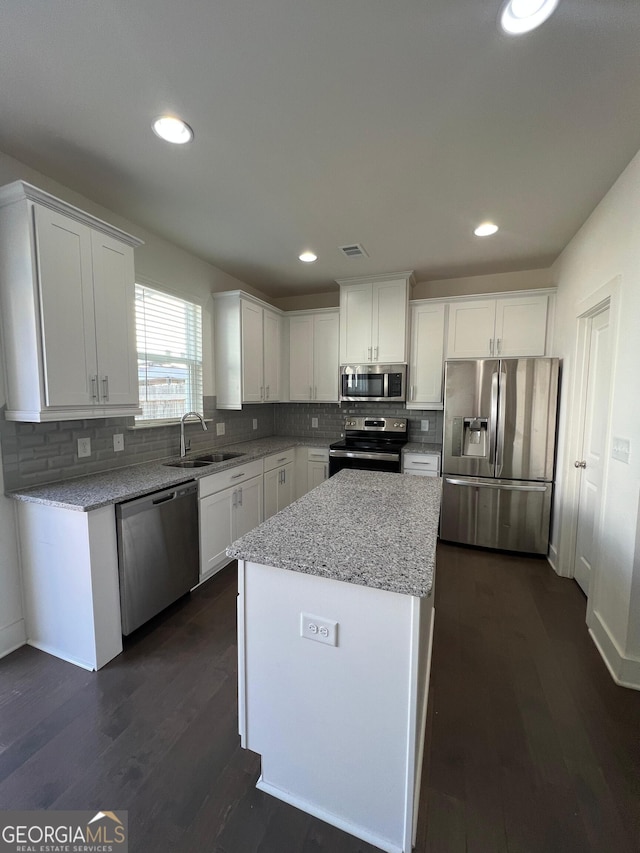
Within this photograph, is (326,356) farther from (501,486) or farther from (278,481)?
(501,486)

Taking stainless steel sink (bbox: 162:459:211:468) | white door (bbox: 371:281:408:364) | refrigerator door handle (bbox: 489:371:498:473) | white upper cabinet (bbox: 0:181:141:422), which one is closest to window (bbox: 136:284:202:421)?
stainless steel sink (bbox: 162:459:211:468)

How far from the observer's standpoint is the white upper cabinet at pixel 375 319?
3707mm

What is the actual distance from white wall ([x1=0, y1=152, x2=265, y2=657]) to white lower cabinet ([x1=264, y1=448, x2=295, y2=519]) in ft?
3.26

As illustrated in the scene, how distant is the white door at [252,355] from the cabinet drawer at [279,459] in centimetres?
64

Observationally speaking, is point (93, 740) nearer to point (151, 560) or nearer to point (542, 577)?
point (151, 560)

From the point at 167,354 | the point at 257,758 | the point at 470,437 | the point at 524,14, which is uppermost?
the point at 524,14

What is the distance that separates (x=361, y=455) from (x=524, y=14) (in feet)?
9.91

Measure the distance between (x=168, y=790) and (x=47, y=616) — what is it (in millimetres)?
1233

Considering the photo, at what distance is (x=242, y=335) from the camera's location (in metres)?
3.50

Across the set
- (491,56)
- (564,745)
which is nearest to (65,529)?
(564,745)

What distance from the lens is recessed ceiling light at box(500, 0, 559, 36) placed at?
3.65 feet

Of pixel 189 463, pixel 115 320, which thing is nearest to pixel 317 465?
pixel 189 463

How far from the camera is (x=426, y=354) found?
12.3 ft

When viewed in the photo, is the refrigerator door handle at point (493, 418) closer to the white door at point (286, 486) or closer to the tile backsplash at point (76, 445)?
the white door at point (286, 486)
